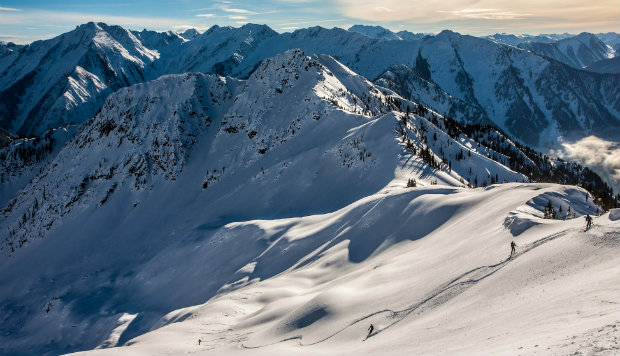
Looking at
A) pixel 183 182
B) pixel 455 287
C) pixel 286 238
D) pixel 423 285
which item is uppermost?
pixel 455 287

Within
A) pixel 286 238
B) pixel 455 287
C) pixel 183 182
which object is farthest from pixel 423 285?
pixel 183 182

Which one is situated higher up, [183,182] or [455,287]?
[455,287]

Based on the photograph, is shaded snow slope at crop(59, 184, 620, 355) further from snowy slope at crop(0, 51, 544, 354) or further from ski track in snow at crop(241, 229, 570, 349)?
snowy slope at crop(0, 51, 544, 354)

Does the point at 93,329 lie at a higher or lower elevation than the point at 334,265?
lower

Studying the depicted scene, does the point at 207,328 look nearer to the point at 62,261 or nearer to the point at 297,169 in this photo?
the point at 297,169

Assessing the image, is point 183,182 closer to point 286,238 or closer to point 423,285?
point 286,238

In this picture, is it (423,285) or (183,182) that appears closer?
(423,285)

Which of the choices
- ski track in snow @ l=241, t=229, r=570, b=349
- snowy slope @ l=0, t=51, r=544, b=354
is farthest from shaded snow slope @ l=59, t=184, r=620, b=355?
snowy slope @ l=0, t=51, r=544, b=354

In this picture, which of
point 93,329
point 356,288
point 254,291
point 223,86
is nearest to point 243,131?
point 223,86
